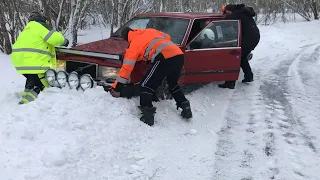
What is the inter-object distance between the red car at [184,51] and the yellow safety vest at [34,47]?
→ 27 cm

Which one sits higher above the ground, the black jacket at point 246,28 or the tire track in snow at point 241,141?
the black jacket at point 246,28

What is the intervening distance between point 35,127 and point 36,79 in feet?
5.27

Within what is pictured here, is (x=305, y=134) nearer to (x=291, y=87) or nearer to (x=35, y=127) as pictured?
(x=291, y=87)

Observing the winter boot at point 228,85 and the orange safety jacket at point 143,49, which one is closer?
the orange safety jacket at point 143,49

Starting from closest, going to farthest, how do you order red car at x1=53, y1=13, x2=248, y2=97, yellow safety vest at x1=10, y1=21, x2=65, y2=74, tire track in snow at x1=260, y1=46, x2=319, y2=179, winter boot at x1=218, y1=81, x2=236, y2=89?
tire track in snow at x1=260, y1=46, x2=319, y2=179 < red car at x1=53, y1=13, x2=248, y2=97 < yellow safety vest at x1=10, y1=21, x2=65, y2=74 < winter boot at x1=218, y1=81, x2=236, y2=89

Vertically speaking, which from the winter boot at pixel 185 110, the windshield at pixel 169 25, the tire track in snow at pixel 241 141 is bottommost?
the tire track in snow at pixel 241 141

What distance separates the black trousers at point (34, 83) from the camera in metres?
5.32

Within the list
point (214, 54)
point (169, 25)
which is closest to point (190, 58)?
point (214, 54)

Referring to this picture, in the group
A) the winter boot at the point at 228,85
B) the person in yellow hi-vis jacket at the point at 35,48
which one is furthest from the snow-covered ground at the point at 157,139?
the winter boot at the point at 228,85

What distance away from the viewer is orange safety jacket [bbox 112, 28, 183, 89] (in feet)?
14.9

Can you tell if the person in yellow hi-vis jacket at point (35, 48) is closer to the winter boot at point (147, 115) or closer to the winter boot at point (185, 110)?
the winter boot at point (147, 115)

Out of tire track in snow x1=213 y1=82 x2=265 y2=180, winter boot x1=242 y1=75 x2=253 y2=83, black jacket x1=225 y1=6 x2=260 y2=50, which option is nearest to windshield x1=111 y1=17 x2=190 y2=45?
black jacket x1=225 y1=6 x2=260 y2=50

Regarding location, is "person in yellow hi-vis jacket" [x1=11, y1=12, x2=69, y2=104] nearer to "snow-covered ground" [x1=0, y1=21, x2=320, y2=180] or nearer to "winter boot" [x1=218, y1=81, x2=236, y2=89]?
"snow-covered ground" [x1=0, y1=21, x2=320, y2=180]

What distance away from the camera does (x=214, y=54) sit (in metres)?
6.11
